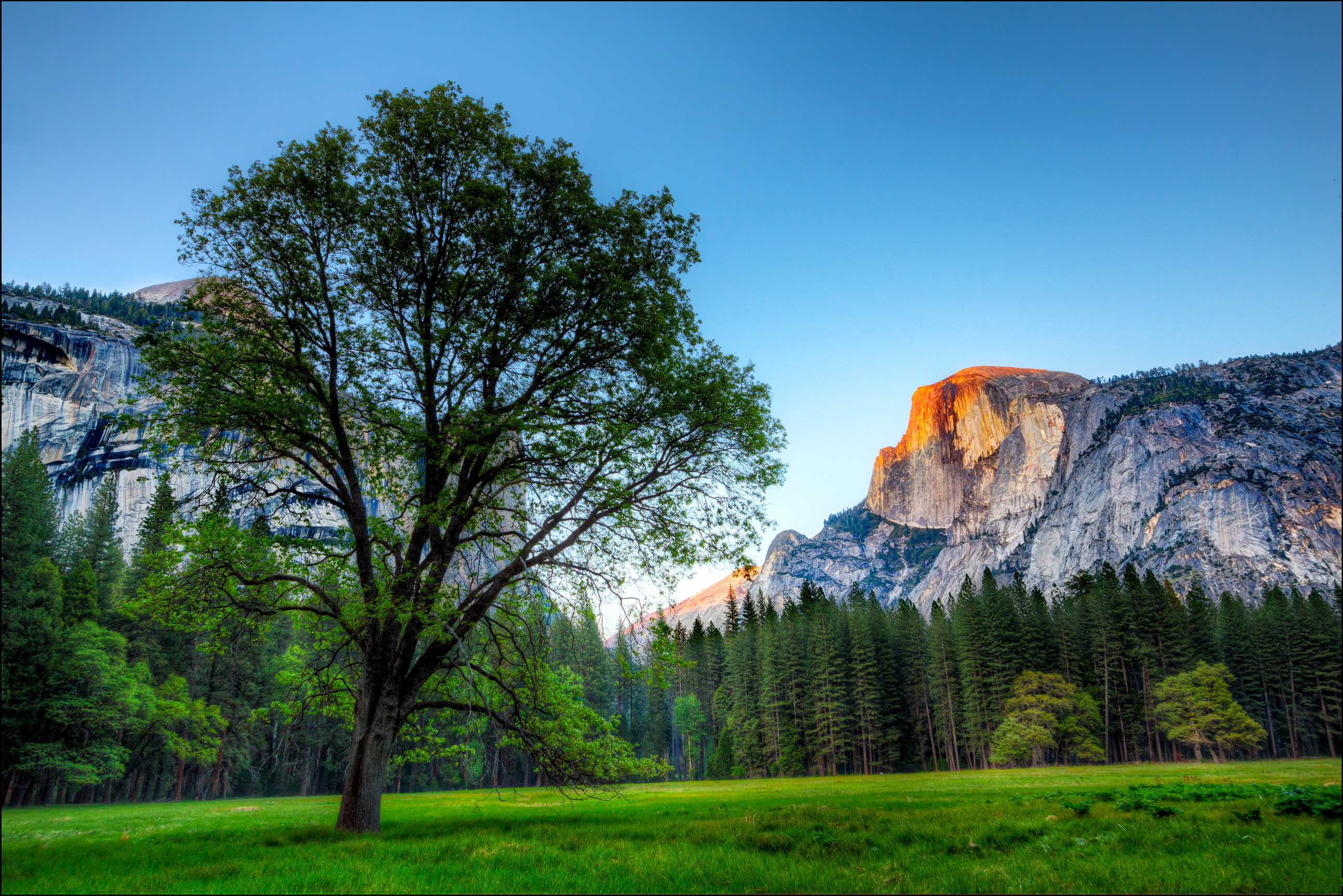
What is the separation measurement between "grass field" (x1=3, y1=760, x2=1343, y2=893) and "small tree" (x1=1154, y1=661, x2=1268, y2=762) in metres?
58.2

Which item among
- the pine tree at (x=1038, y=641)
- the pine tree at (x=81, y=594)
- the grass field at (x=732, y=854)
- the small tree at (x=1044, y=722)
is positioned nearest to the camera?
the grass field at (x=732, y=854)

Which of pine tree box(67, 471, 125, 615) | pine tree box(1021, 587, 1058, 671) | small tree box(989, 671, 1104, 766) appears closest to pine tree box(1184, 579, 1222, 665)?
pine tree box(1021, 587, 1058, 671)

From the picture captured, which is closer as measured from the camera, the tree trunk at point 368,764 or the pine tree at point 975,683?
the tree trunk at point 368,764

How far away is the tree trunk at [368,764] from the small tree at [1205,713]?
6884 cm

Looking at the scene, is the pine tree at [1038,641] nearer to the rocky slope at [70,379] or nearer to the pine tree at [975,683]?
the pine tree at [975,683]

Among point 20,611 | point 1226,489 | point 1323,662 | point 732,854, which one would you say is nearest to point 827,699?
point 1323,662

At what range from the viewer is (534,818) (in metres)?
14.9

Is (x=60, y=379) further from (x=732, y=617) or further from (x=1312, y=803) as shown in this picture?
(x=732, y=617)

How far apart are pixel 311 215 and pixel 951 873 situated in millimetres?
14154

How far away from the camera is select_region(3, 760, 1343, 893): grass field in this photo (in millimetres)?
5949

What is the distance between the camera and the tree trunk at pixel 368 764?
10.8 meters

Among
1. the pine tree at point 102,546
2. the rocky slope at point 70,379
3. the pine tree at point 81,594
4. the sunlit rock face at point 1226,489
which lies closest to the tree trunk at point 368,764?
the rocky slope at point 70,379

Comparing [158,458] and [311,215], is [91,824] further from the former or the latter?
[311,215]

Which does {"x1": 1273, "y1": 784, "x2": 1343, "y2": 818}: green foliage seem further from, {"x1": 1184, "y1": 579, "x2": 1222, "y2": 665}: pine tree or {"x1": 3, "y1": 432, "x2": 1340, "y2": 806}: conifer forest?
{"x1": 1184, "y1": 579, "x2": 1222, "y2": 665}: pine tree
